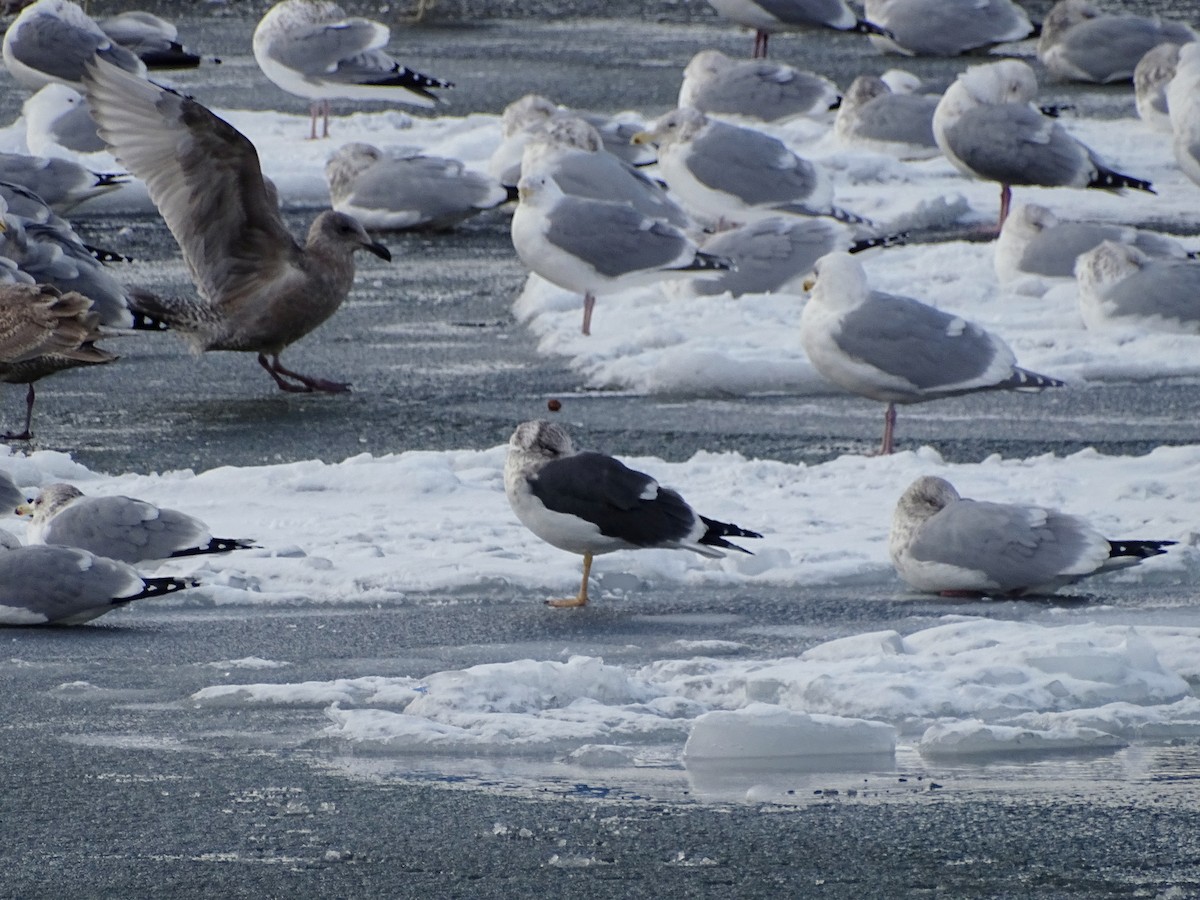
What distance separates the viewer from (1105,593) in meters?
6.94

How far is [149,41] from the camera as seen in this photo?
741 inches

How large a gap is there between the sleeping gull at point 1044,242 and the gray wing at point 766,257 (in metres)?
1.06

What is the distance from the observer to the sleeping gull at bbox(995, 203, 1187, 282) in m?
12.0

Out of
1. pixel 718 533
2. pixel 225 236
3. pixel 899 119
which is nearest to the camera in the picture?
pixel 718 533

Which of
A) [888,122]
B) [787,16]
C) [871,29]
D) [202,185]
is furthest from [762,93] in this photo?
[202,185]

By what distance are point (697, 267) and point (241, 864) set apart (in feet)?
23.9

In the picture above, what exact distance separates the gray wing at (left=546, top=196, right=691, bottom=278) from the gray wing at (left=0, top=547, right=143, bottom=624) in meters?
5.18

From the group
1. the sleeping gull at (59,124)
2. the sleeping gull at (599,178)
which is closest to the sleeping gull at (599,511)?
the sleeping gull at (599,178)

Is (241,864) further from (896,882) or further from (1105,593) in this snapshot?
(1105,593)

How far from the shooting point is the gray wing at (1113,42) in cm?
1942

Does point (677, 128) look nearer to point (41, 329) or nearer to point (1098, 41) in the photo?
point (41, 329)

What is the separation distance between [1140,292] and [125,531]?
579cm

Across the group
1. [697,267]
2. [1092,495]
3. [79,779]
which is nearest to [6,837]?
[79,779]

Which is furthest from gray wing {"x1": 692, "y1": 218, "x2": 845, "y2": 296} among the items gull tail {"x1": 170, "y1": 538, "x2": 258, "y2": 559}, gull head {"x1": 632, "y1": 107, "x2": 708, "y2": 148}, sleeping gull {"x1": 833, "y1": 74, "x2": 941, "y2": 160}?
gull tail {"x1": 170, "y1": 538, "x2": 258, "y2": 559}
